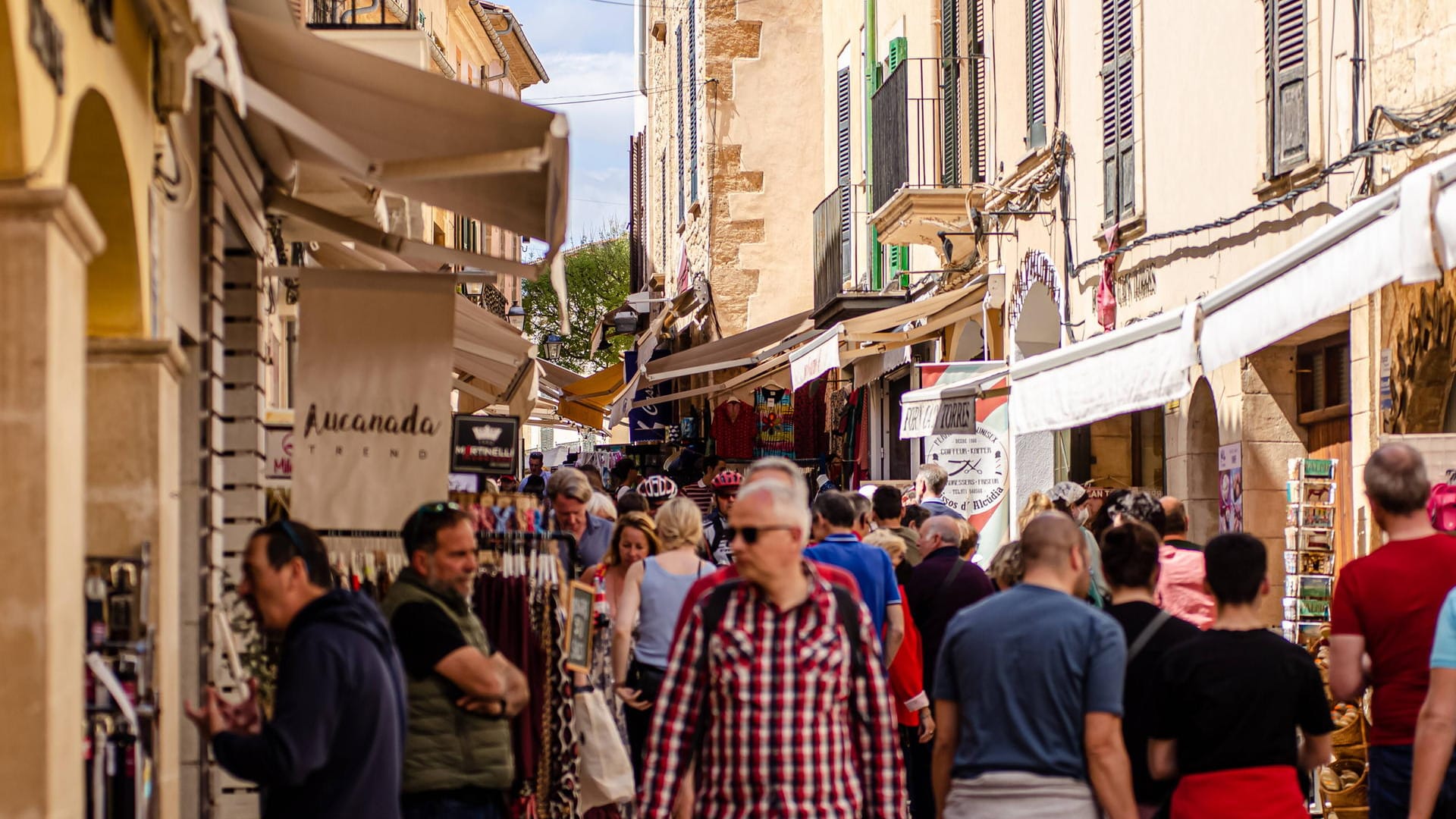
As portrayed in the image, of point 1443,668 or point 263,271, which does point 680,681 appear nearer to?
point 1443,668

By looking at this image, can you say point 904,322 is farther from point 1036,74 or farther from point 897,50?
point 897,50

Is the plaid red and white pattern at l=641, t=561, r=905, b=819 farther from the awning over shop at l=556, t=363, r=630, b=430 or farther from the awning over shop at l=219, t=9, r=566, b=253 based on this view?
the awning over shop at l=556, t=363, r=630, b=430

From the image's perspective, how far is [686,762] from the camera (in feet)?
18.1

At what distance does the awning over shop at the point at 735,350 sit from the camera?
23234mm

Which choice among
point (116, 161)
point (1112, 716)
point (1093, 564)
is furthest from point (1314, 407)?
point (116, 161)

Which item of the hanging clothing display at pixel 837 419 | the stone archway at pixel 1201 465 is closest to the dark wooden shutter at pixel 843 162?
the hanging clothing display at pixel 837 419

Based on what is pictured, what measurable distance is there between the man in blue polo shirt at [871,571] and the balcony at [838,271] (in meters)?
14.2

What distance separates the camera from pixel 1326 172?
38.4 ft

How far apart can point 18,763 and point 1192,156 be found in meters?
11.5

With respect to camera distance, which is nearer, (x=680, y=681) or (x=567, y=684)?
(x=680, y=681)

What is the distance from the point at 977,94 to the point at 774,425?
1042 cm

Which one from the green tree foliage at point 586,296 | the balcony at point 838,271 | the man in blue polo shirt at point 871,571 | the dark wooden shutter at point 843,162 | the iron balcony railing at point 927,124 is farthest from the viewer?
the green tree foliage at point 586,296

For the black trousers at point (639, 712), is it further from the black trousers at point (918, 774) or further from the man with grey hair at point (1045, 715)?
the man with grey hair at point (1045, 715)

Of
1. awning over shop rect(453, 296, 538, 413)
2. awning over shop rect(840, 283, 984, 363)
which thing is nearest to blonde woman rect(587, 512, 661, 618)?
awning over shop rect(453, 296, 538, 413)
